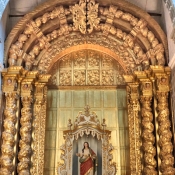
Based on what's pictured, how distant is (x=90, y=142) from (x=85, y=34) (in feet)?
11.3

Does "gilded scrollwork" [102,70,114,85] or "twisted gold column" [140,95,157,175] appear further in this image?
"gilded scrollwork" [102,70,114,85]

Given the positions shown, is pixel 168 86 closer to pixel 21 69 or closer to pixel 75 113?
pixel 75 113

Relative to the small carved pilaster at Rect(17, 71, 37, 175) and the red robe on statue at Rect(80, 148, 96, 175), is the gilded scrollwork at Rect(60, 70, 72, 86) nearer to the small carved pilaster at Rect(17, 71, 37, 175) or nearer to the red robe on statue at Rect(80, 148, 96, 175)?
the small carved pilaster at Rect(17, 71, 37, 175)

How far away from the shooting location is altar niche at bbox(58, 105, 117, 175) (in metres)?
9.16

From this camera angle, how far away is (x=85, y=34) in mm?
10023

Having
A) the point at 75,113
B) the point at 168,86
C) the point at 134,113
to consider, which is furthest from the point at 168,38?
the point at 75,113

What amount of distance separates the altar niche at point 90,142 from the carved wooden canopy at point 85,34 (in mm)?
1926

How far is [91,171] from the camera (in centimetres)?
895

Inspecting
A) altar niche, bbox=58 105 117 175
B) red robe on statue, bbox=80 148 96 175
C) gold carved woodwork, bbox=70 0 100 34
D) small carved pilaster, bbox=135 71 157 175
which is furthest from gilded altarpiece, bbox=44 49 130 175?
gold carved woodwork, bbox=70 0 100 34

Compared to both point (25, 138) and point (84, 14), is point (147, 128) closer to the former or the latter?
point (25, 138)

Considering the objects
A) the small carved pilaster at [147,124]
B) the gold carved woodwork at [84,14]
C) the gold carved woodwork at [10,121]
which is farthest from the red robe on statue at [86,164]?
the gold carved woodwork at [84,14]

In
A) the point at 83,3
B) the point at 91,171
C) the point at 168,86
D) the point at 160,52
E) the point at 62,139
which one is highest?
the point at 83,3

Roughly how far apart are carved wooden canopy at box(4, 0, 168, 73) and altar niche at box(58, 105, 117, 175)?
75.8 inches

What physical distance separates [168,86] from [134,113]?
1.26 metres
